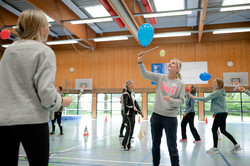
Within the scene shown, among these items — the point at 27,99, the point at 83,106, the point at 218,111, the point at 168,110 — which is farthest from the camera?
the point at 83,106

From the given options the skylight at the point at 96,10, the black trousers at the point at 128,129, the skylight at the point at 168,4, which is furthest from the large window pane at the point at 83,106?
the black trousers at the point at 128,129

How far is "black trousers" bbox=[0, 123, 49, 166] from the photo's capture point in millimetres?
1212

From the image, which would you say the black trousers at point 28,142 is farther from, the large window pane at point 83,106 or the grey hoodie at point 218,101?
the large window pane at point 83,106

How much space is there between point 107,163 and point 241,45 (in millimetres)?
15237

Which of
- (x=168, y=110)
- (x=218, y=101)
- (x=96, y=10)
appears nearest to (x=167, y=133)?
(x=168, y=110)

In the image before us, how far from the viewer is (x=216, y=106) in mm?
4609

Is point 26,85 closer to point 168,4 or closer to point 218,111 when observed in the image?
point 218,111

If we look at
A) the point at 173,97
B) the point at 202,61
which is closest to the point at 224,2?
the point at 202,61

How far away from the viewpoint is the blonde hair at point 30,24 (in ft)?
4.31

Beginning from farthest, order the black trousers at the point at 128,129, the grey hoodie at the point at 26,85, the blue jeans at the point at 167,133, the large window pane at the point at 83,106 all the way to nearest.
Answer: the large window pane at the point at 83,106 < the black trousers at the point at 128,129 < the blue jeans at the point at 167,133 < the grey hoodie at the point at 26,85

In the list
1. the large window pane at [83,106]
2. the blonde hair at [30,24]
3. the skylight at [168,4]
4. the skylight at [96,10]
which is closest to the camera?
the blonde hair at [30,24]

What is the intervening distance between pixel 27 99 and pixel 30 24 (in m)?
0.49

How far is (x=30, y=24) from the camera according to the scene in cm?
132

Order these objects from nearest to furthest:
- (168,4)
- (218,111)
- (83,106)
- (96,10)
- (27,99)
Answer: (27,99) < (218,111) < (168,4) < (96,10) < (83,106)
